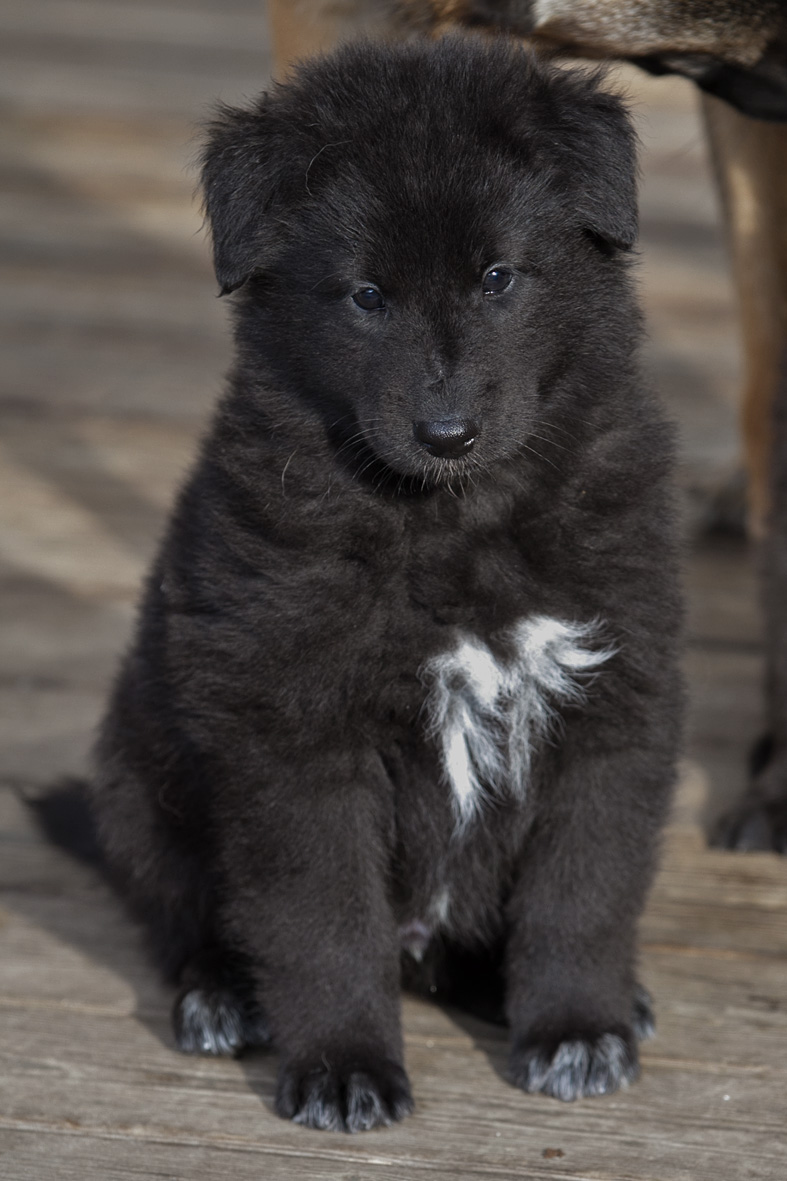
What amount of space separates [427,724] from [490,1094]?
0.57 metres

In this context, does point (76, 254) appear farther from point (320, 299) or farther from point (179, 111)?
point (320, 299)

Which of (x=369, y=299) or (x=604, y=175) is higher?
(x=604, y=175)

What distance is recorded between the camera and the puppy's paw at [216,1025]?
2.47 m

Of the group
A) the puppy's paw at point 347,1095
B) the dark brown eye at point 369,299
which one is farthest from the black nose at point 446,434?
the puppy's paw at point 347,1095

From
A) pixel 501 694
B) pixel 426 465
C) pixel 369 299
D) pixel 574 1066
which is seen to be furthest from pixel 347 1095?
pixel 369 299

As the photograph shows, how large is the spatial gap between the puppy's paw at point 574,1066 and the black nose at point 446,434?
2.86 feet

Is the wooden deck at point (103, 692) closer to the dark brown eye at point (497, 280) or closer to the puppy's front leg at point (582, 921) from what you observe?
the puppy's front leg at point (582, 921)

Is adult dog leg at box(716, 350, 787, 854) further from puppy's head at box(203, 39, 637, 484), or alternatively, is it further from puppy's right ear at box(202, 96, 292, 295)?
puppy's right ear at box(202, 96, 292, 295)

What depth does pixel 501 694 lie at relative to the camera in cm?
228

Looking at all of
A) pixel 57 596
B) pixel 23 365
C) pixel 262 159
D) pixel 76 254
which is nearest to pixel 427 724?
pixel 262 159

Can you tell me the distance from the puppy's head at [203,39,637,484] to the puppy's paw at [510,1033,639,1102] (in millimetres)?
823

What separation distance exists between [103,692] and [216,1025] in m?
1.38

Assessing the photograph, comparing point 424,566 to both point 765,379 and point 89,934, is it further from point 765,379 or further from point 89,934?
point 765,379

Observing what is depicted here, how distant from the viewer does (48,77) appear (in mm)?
8305
